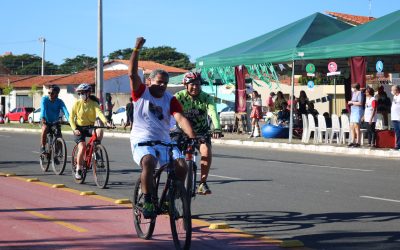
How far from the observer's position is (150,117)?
7027 mm

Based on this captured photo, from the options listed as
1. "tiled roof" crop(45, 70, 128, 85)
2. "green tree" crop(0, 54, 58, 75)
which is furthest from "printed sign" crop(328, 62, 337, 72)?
"green tree" crop(0, 54, 58, 75)

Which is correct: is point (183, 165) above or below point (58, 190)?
above

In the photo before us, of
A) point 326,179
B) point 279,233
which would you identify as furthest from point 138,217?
point 326,179

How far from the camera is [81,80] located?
69.1 meters

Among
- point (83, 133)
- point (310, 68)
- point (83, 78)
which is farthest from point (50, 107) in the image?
point (83, 78)

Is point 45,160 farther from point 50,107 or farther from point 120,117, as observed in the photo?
point 120,117

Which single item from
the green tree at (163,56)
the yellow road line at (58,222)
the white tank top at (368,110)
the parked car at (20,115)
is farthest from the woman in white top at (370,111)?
the green tree at (163,56)

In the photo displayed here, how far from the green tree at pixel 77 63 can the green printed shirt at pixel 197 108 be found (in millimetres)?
105980

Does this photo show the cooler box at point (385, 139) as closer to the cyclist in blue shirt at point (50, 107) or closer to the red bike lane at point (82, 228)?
the cyclist in blue shirt at point (50, 107)

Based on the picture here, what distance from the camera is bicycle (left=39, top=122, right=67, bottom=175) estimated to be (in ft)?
46.3

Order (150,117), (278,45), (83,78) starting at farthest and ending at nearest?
(83,78) < (278,45) < (150,117)

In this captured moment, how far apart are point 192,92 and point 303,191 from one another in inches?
128

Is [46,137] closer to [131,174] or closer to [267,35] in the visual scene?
[131,174]

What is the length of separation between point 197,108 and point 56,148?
575 centimetres
